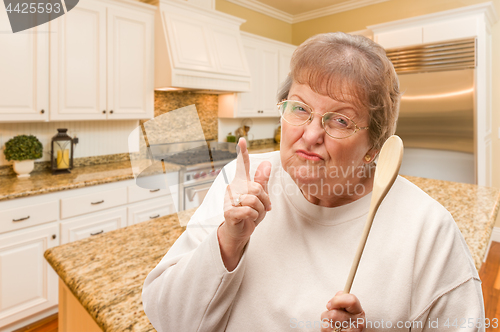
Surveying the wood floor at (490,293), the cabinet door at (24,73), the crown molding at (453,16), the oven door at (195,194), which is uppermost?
the crown molding at (453,16)

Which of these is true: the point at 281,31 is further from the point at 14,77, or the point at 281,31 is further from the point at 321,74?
the point at 321,74

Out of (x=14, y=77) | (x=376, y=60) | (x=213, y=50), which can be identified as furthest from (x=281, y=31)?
(x=376, y=60)

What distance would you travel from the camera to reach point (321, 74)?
66 centimetres

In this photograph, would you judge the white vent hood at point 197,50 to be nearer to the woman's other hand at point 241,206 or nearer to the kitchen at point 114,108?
the kitchen at point 114,108

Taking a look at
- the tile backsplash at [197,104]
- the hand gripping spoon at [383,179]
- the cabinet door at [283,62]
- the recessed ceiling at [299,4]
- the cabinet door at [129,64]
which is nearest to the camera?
the hand gripping spoon at [383,179]

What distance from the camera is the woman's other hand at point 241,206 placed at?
22.0 inches

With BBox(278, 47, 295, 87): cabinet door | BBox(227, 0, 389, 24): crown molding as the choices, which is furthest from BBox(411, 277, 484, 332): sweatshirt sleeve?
BBox(227, 0, 389, 24): crown molding

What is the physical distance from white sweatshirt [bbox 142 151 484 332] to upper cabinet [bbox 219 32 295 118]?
3380 mm

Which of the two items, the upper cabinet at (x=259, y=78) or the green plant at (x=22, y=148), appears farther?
the upper cabinet at (x=259, y=78)

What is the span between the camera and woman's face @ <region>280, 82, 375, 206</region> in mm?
657

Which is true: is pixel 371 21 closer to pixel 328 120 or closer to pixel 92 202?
pixel 92 202

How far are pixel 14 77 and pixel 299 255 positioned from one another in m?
2.53

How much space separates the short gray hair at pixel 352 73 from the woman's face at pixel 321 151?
0.02 meters

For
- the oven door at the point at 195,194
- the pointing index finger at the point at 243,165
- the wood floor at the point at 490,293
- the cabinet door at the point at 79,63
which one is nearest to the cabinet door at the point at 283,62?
the cabinet door at the point at 79,63
